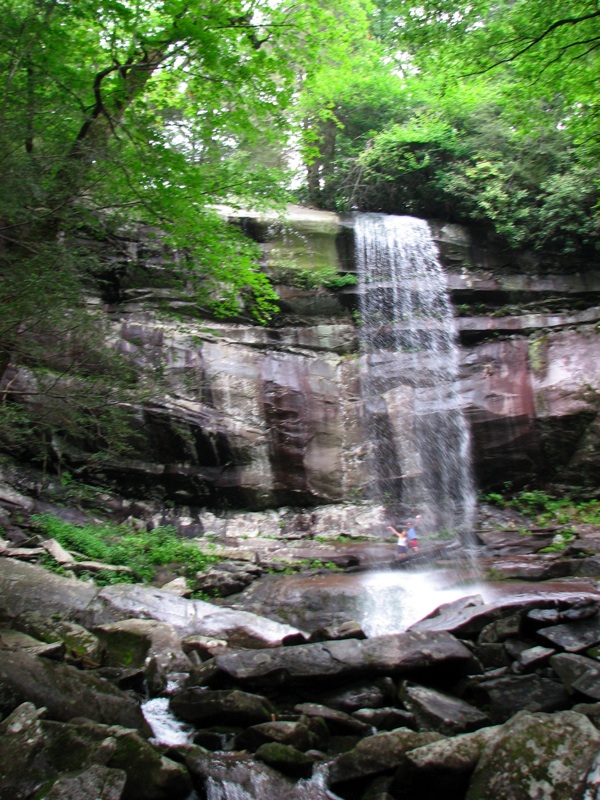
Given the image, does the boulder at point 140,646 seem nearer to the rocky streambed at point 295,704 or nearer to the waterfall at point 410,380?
the rocky streambed at point 295,704

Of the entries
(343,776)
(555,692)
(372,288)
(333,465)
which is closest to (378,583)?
(333,465)

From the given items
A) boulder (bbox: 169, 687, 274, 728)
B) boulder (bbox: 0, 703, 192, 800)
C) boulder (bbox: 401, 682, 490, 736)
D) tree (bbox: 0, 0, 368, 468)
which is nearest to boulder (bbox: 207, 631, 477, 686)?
boulder (bbox: 401, 682, 490, 736)

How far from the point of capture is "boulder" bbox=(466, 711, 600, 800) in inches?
121

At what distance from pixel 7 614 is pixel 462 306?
547 inches

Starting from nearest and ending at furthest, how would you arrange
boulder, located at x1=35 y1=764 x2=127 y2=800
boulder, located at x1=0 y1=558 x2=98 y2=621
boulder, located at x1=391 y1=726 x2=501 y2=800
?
boulder, located at x1=35 y1=764 x2=127 y2=800 → boulder, located at x1=391 y1=726 x2=501 y2=800 → boulder, located at x1=0 y1=558 x2=98 y2=621

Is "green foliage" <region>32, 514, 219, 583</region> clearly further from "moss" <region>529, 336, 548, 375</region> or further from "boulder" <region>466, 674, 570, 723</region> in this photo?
"moss" <region>529, 336, 548, 375</region>

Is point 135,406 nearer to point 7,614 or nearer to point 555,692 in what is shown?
point 7,614

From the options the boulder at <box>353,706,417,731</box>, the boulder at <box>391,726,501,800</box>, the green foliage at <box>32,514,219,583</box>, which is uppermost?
the boulder at <box>391,726,501,800</box>

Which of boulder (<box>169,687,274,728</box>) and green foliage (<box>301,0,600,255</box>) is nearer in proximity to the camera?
boulder (<box>169,687,274,728</box>)

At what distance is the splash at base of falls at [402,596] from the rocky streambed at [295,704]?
1412mm

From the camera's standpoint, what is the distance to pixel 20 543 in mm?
9305

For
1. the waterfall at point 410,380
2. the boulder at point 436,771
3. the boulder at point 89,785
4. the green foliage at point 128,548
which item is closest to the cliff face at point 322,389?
the waterfall at point 410,380

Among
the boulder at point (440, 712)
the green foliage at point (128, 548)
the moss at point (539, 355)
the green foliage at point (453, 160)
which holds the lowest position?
the green foliage at point (128, 548)

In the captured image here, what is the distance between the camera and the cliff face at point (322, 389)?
1392 cm
